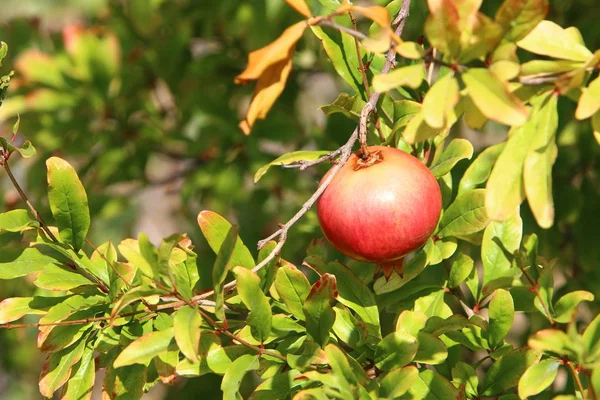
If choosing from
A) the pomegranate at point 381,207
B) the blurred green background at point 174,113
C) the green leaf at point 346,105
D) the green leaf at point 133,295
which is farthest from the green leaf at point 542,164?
the blurred green background at point 174,113

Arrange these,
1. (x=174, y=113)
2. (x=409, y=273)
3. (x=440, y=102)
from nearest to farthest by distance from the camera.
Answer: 1. (x=440, y=102)
2. (x=409, y=273)
3. (x=174, y=113)

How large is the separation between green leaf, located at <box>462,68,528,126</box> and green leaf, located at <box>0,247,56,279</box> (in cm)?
48

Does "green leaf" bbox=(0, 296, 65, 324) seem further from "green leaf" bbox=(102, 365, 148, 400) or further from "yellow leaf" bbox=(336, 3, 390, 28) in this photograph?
"yellow leaf" bbox=(336, 3, 390, 28)

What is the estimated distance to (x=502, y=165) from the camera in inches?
26.0

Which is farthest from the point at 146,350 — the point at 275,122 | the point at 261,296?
the point at 275,122

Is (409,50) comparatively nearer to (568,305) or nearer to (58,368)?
(568,305)

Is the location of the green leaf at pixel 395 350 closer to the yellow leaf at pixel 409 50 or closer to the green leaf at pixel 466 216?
the green leaf at pixel 466 216

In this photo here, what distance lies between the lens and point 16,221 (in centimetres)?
79

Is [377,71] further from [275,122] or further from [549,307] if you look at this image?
[275,122]

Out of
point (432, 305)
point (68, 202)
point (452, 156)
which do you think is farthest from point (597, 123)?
point (68, 202)

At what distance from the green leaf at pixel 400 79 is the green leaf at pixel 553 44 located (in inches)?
5.0

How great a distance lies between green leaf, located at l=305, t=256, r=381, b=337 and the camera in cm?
82

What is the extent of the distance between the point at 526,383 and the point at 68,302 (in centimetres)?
46

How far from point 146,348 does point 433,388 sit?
0.28m
